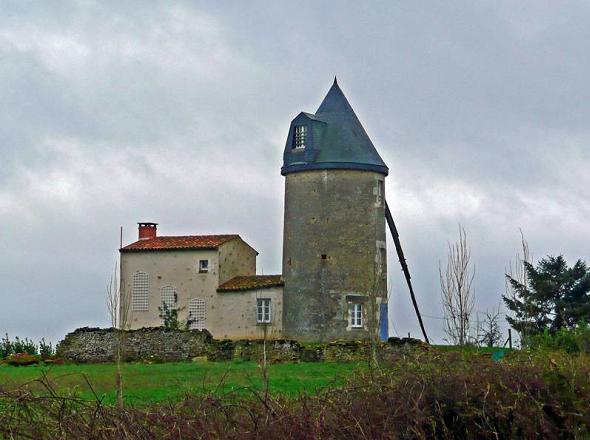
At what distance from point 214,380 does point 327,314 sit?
1685cm

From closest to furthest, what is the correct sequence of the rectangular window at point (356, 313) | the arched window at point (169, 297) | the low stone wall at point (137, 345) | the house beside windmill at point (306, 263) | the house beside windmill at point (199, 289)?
the low stone wall at point (137, 345)
the rectangular window at point (356, 313)
the house beside windmill at point (306, 263)
the house beside windmill at point (199, 289)
the arched window at point (169, 297)

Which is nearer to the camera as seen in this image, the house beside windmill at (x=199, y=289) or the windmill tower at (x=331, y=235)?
the windmill tower at (x=331, y=235)

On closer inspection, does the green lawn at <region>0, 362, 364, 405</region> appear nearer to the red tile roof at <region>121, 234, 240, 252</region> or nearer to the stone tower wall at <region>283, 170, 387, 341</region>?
the stone tower wall at <region>283, 170, 387, 341</region>

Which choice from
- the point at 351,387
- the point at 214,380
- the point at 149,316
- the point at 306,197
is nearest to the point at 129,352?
the point at 149,316

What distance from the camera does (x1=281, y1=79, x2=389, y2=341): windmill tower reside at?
44719mm

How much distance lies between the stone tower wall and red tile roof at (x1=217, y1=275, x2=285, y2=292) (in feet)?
2.61

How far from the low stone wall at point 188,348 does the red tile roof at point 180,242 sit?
515 cm

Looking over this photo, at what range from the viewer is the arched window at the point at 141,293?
47219mm

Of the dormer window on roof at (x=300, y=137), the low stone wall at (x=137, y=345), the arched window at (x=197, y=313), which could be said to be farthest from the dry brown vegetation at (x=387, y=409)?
the arched window at (x=197, y=313)

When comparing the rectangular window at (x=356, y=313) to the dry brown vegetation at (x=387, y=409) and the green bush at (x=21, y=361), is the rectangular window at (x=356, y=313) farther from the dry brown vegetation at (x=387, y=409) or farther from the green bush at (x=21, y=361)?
the dry brown vegetation at (x=387, y=409)

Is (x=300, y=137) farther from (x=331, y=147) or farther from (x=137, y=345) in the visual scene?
(x=137, y=345)

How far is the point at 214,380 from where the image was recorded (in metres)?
28.2

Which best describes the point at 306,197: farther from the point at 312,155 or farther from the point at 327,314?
the point at 327,314

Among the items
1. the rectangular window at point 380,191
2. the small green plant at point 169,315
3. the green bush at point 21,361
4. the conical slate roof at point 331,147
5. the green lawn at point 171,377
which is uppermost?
the conical slate roof at point 331,147
